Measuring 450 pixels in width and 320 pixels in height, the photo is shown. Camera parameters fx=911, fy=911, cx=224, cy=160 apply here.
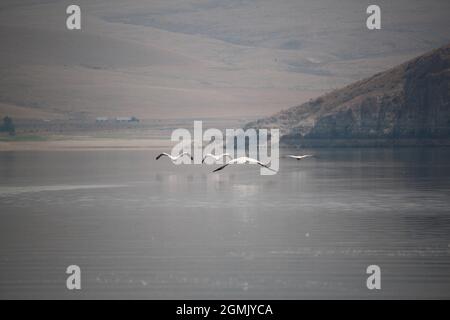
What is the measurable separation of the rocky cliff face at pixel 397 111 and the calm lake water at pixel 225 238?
72.4m

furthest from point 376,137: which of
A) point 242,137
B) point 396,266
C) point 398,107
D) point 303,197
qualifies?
point 396,266

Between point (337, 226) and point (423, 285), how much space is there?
11371 millimetres

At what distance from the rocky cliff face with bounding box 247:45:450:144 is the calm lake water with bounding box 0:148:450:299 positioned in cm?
7240

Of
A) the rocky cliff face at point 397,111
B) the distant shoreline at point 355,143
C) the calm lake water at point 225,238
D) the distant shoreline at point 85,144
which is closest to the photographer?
the calm lake water at point 225,238

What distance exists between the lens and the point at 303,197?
166ft

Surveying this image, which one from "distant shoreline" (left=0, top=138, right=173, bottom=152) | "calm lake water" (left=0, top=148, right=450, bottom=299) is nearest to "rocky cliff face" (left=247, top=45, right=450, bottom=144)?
"distant shoreline" (left=0, top=138, right=173, bottom=152)

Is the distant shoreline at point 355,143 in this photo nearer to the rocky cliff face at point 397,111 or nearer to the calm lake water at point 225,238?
the rocky cliff face at point 397,111

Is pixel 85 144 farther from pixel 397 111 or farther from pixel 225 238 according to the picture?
pixel 225 238

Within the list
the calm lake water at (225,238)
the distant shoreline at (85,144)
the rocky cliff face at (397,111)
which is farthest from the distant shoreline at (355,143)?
A: the calm lake water at (225,238)

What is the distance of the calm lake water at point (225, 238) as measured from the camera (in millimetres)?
26656

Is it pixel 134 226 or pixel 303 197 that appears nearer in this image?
pixel 134 226

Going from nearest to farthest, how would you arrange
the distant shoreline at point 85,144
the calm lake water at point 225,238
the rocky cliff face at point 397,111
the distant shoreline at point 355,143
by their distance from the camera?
the calm lake water at point 225,238 → the distant shoreline at point 355,143 → the rocky cliff face at point 397,111 → the distant shoreline at point 85,144

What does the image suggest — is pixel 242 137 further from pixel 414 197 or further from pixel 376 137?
pixel 414 197
